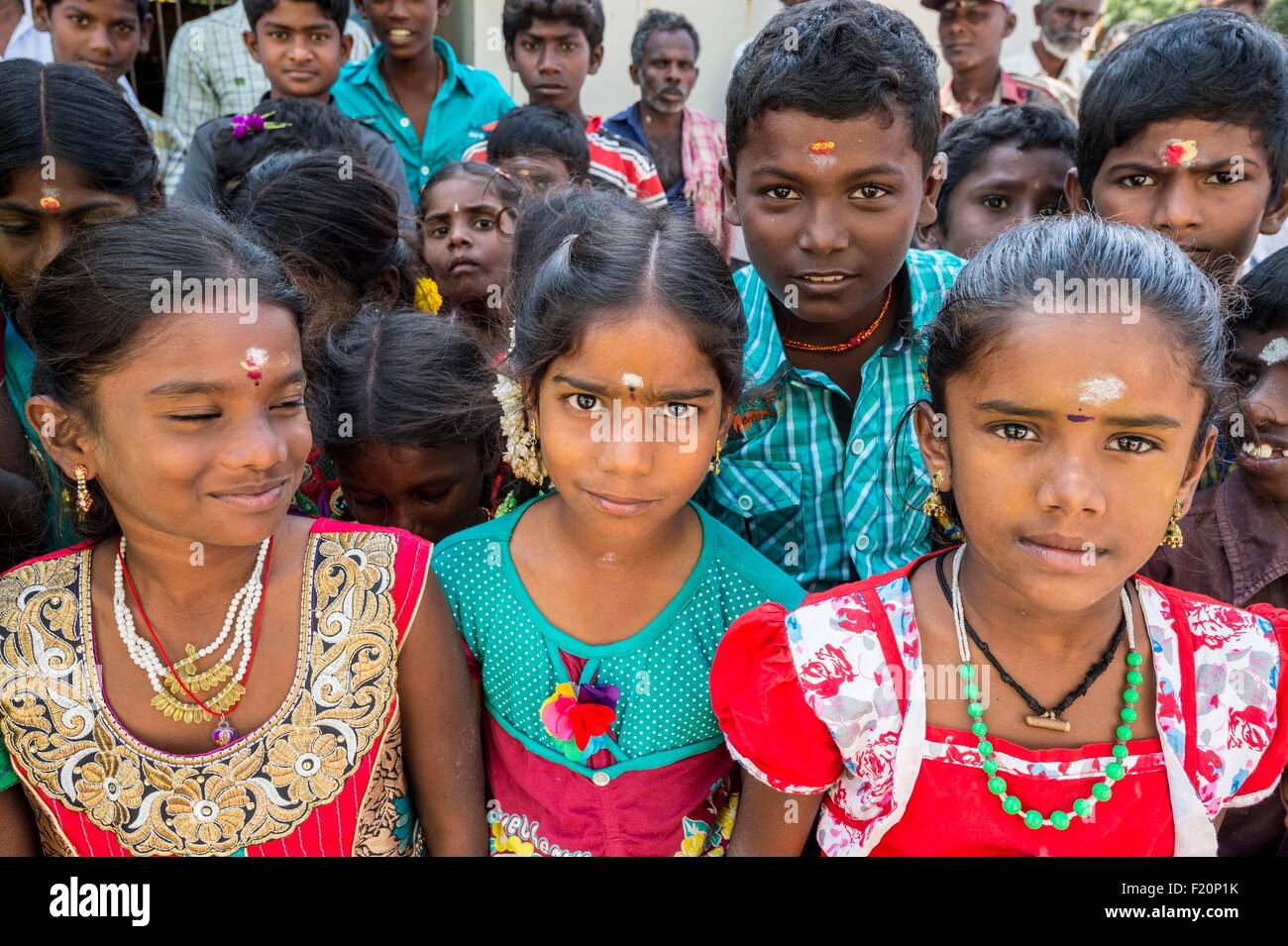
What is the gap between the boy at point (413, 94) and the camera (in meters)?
4.12

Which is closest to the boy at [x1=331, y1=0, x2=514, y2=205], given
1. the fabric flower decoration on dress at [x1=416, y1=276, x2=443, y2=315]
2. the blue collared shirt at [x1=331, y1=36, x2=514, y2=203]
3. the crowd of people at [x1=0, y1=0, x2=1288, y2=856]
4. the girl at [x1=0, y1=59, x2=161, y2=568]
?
the blue collared shirt at [x1=331, y1=36, x2=514, y2=203]

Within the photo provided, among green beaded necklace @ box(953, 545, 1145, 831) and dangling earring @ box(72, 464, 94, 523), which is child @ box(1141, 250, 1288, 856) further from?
dangling earring @ box(72, 464, 94, 523)

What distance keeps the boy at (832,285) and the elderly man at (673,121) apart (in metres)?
2.95

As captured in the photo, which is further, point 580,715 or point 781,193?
point 781,193

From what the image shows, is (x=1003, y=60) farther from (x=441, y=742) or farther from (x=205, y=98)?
(x=441, y=742)

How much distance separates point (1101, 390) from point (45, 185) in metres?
2.16

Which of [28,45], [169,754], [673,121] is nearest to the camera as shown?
[169,754]

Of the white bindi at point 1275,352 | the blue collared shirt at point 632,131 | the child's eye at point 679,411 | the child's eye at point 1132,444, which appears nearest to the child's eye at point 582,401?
the child's eye at point 679,411

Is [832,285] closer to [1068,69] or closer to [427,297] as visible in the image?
[427,297]

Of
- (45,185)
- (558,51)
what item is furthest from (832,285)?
(558,51)

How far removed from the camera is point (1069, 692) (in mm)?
1618

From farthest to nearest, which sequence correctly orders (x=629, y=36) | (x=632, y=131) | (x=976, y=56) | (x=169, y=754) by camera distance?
1. (x=629, y=36)
2. (x=632, y=131)
3. (x=976, y=56)
4. (x=169, y=754)

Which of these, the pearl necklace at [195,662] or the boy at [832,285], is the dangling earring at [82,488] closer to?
the pearl necklace at [195,662]


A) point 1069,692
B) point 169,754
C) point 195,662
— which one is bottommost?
point 169,754
